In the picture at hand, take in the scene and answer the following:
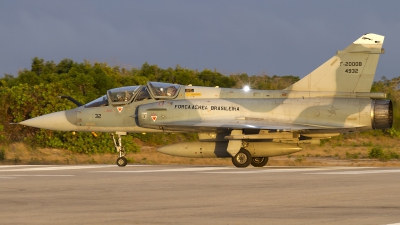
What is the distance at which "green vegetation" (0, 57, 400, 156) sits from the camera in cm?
2962

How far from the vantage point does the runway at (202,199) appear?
8133 millimetres

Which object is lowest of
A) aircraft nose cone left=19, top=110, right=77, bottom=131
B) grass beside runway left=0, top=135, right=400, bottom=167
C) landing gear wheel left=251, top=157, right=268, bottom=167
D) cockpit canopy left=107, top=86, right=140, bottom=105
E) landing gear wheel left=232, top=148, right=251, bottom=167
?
grass beside runway left=0, top=135, right=400, bottom=167

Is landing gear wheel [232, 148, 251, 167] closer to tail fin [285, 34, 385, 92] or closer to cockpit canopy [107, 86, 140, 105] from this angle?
tail fin [285, 34, 385, 92]

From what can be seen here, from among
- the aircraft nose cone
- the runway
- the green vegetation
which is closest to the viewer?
the runway

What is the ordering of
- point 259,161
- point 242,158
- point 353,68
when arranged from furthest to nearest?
point 259,161
point 353,68
point 242,158

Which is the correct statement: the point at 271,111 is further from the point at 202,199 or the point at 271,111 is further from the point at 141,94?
the point at 202,199

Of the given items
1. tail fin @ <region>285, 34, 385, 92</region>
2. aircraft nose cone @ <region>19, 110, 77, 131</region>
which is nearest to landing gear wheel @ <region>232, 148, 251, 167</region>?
tail fin @ <region>285, 34, 385, 92</region>

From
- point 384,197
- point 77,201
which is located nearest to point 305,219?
point 384,197

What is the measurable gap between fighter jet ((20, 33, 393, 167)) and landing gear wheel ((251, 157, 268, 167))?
0.20 ft

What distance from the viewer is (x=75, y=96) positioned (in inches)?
1273

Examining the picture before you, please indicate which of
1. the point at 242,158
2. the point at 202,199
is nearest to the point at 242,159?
the point at 242,158

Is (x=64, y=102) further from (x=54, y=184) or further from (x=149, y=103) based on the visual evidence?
(x=54, y=184)

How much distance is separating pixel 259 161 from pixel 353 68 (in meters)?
3.94

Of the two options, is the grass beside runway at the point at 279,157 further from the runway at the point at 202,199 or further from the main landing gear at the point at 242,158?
the runway at the point at 202,199
